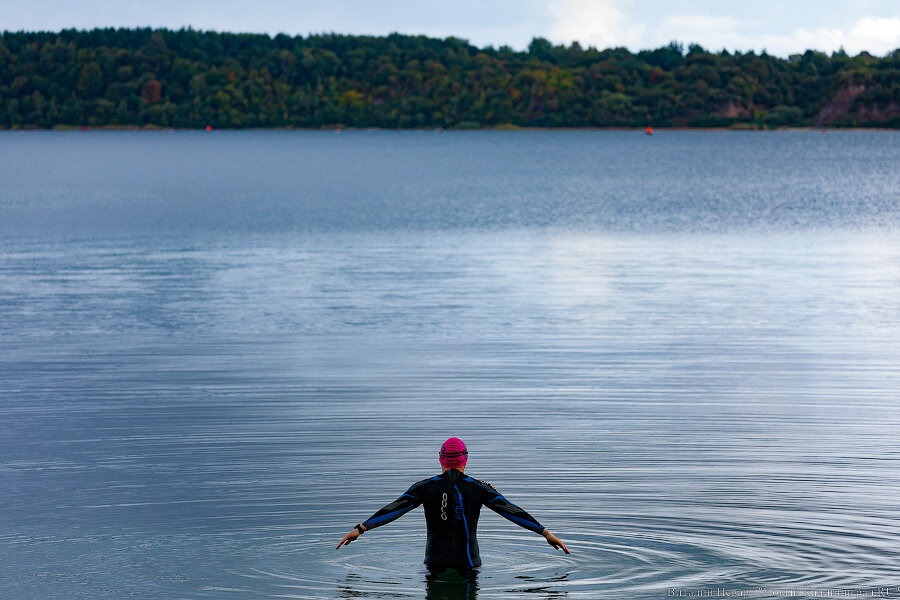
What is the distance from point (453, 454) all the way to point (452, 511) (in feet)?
2.07

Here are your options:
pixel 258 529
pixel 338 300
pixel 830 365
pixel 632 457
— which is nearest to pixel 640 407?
pixel 632 457

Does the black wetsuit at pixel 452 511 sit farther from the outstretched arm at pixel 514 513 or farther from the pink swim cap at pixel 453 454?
the pink swim cap at pixel 453 454

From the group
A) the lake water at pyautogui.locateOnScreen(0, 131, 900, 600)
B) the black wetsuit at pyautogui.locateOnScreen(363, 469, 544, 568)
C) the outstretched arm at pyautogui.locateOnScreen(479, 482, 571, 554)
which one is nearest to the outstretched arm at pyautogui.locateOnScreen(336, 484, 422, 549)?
the black wetsuit at pyautogui.locateOnScreen(363, 469, 544, 568)

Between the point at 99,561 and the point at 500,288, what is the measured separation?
20964mm

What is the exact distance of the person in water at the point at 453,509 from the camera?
10977mm

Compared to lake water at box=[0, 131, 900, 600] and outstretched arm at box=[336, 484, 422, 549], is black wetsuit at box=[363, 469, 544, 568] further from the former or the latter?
lake water at box=[0, 131, 900, 600]

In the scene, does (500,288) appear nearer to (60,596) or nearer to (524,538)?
(524,538)

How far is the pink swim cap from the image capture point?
1100 cm

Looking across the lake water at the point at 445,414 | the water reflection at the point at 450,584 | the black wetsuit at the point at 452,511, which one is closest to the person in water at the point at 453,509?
the black wetsuit at the point at 452,511

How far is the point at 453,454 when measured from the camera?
11016 millimetres

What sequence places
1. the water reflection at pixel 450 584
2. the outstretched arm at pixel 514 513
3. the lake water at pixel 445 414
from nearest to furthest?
the outstretched arm at pixel 514 513
the water reflection at pixel 450 584
the lake water at pixel 445 414

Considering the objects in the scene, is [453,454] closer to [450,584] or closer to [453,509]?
[453,509]

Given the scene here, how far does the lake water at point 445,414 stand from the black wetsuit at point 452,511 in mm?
403

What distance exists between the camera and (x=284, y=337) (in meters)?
25.0
